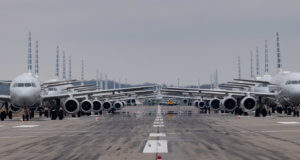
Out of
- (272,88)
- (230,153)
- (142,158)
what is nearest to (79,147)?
(142,158)

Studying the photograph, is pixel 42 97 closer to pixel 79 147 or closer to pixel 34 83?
pixel 34 83

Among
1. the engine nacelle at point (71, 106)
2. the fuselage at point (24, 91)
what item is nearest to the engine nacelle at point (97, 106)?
the engine nacelle at point (71, 106)

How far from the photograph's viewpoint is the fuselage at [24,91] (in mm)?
45406

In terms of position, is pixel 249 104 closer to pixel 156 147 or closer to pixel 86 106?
pixel 86 106

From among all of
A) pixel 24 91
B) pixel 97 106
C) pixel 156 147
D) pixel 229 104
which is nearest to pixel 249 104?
pixel 229 104

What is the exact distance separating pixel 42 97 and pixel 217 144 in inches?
1372

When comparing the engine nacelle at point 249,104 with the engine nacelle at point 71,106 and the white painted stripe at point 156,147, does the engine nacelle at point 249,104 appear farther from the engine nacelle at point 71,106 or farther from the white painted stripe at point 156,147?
the white painted stripe at point 156,147

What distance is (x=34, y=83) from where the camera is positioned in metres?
47.5

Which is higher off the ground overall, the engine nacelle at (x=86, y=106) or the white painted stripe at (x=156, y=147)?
the engine nacelle at (x=86, y=106)

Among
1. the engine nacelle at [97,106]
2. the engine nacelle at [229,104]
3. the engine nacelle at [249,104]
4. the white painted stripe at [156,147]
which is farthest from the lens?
the engine nacelle at [97,106]

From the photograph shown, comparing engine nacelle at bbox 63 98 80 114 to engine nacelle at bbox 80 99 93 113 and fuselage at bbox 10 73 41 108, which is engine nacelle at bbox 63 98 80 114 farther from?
engine nacelle at bbox 80 99 93 113

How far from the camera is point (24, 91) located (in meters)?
45.5

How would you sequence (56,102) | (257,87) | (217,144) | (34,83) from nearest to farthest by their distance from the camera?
(217,144) → (34,83) → (56,102) → (257,87)

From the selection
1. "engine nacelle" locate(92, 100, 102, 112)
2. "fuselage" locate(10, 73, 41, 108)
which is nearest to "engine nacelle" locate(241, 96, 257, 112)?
"fuselage" locate(10, 73, 41, 108)
